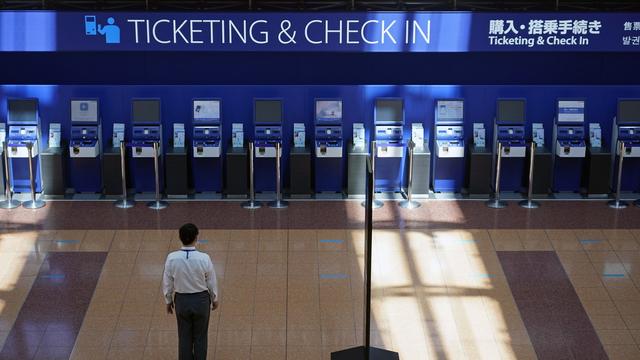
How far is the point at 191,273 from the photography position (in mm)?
7898

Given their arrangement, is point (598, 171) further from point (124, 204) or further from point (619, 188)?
point (124, 204)

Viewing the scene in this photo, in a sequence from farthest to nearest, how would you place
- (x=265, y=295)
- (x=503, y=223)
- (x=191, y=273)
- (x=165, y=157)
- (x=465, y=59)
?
(x=465, y=59) < (x=165, y=157) < (x=503, y=223) < (x=265, y=295) < (x=191, y=273)

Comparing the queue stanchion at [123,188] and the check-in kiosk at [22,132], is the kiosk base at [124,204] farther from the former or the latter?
the check-in kiosk at [22,132]

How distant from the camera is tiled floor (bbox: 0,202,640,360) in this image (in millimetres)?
9430

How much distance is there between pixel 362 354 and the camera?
896 cm

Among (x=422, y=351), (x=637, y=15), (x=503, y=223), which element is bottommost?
(x=422, y=351)

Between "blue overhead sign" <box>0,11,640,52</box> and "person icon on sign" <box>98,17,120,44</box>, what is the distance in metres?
0.02

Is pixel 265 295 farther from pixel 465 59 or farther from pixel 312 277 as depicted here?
pixel 465 59

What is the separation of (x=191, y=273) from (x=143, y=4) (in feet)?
28.5

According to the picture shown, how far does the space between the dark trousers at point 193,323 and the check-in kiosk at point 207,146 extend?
5.54 metres

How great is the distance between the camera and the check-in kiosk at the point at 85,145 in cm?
1348

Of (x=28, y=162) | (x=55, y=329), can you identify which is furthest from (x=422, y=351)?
(x=28, y=162)

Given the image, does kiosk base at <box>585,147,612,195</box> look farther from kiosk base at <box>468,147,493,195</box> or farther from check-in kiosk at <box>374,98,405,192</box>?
check-in kiosk at <box>374,98,405,192</box>

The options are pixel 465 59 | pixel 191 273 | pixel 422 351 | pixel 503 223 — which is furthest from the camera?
pixel 465 59
